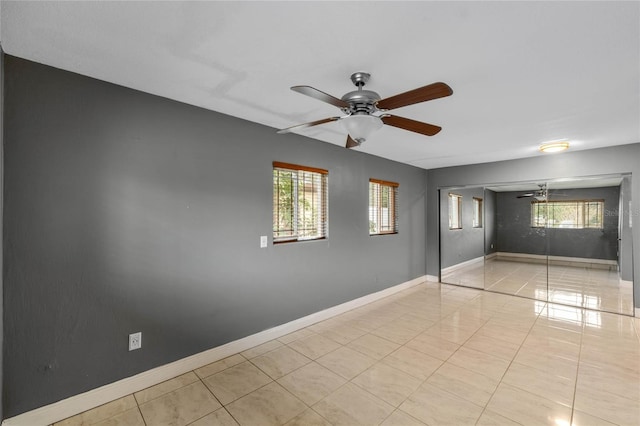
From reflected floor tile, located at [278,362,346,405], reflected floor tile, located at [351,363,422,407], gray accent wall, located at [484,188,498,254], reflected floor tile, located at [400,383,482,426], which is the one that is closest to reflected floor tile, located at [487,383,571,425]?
reflected floor tile, located at [400,383,482,426]

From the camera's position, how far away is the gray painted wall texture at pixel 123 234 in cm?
184

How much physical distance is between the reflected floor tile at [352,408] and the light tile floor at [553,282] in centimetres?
401

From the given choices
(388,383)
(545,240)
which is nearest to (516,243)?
(545,240)

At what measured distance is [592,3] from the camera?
1.31m

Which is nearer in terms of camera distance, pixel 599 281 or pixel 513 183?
pixel 599 281

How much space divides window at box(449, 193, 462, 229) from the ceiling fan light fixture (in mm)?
4541

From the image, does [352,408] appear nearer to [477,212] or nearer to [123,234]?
[123,234]

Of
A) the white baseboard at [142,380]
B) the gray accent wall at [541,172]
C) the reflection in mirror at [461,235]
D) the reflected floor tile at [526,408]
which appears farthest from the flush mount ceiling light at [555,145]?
the white baseboard at [142,380]

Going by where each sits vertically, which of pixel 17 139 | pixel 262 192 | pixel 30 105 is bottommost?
pixel 262 192

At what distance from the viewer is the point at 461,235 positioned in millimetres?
5977

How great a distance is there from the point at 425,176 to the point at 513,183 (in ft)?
5.15

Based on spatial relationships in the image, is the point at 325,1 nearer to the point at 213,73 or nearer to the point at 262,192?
the point at 213,73

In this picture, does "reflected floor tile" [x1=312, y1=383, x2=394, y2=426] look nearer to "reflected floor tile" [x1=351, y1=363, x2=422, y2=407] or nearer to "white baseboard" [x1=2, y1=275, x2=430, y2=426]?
"reflected floor tile" [x1=351, y1=363, x2=422, y2=407]

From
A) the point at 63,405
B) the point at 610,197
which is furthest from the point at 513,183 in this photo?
the point at 63,405
